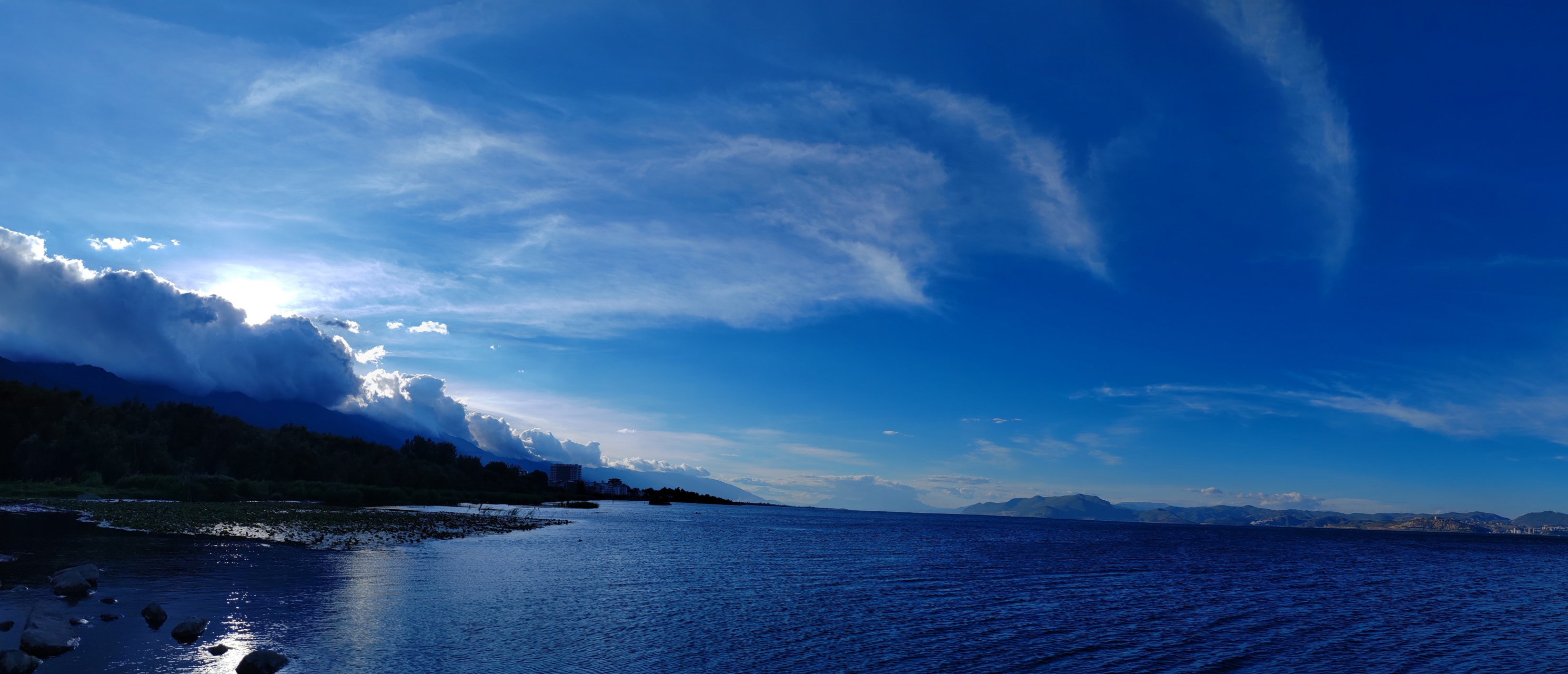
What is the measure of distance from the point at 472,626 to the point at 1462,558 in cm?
18953

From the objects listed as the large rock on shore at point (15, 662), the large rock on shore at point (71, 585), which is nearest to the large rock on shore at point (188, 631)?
the large rock on shore at point (15, 662)

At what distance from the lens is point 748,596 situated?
162ft

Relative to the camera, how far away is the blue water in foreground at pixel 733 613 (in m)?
29.2

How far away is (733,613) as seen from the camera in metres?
42.5

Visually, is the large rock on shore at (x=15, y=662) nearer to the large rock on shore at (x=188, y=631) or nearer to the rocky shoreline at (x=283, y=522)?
the large rock on shore at (x=188, y=631)

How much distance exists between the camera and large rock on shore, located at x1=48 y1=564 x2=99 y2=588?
34.5m

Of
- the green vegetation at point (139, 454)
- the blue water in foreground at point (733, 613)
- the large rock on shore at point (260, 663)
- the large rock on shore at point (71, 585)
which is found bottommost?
the blue water in foreground at point (733, 613)

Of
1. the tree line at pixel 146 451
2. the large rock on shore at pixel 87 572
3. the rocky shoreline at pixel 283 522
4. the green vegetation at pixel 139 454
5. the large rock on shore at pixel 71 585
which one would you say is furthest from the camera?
the tree line at pixel 146 451

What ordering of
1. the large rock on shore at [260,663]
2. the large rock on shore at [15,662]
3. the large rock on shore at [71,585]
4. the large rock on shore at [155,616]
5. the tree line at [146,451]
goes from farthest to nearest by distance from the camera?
the tree line at [146,451]
the large rock on shore at [71,585]
the large rock on shore at [155,616]
the large rock on shore at [260,663]
the large rock on shore at [15,662]

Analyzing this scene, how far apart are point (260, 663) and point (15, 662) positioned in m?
6.17

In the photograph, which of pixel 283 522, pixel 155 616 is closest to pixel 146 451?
pixel 283 522

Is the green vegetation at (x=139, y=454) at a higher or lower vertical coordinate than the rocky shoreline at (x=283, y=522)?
higher

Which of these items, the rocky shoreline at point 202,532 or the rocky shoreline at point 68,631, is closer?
the rocky shoreline at point 68,631

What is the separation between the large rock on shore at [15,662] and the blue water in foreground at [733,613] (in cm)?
76
